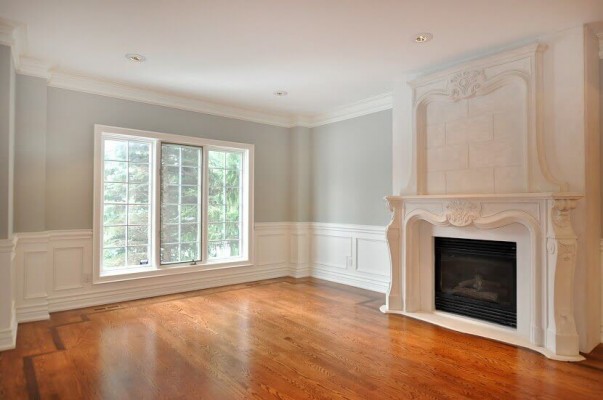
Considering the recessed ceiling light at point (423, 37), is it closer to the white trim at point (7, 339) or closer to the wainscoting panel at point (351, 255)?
the wainscoting panel at point (351, 255)

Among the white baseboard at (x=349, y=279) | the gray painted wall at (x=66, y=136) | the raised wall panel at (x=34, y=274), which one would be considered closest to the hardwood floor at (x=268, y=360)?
the raised wall panel at (x=34, y=274)

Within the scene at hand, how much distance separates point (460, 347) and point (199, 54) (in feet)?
12.2

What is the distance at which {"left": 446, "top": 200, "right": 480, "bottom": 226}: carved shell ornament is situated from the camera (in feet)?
12.2

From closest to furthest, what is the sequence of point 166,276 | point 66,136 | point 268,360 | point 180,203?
point 268,360 → point 66,136 → point 166,276 → point 180,203

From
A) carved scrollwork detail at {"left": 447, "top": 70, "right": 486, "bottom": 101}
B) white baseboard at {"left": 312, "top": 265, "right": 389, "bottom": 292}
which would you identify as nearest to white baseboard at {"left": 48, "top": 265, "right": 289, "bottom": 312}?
white baseboard at {"left": 312, "top": 265, "right": 389, "bottom": 292}

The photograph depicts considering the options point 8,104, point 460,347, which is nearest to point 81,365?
point 8,104

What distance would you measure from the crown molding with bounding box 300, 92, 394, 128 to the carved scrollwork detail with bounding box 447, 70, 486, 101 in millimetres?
898

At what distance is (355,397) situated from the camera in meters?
2.42

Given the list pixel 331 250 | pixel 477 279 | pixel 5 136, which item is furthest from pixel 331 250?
pixel 5 136

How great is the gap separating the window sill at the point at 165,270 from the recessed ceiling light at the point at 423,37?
13.0ft

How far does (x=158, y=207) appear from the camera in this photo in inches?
199

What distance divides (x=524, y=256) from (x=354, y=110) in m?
3.14

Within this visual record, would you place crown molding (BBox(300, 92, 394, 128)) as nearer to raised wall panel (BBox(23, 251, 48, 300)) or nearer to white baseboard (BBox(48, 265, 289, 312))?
white baseboard (BBox(48, 265, 289, 312))

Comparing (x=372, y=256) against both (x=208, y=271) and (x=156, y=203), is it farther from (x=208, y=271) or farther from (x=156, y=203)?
(x=156, y=203)
